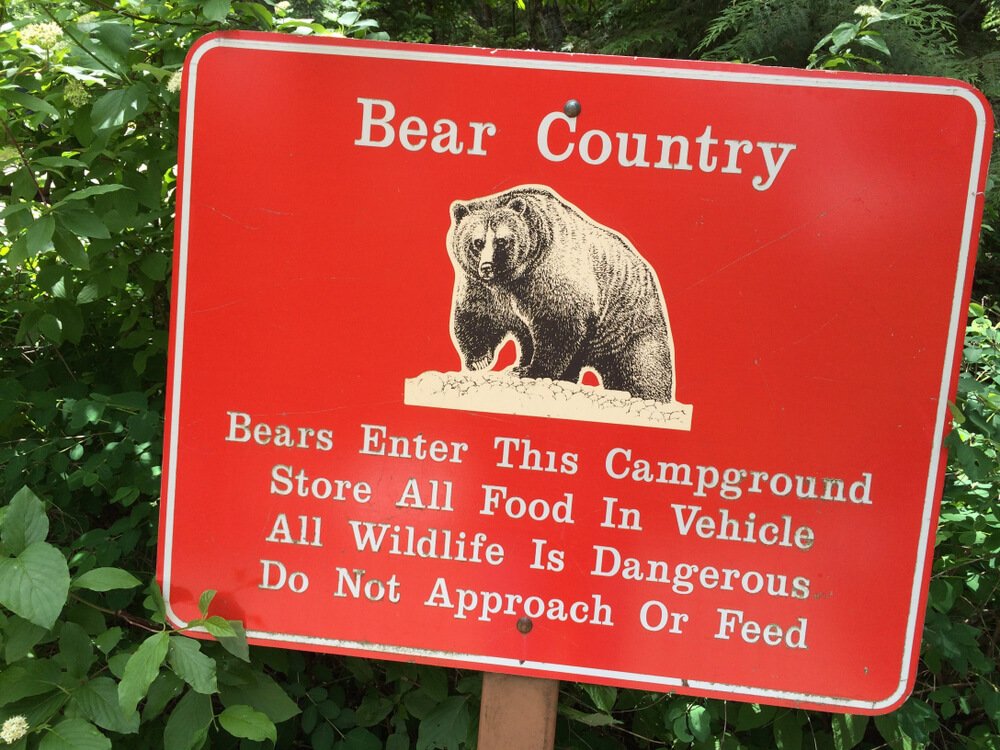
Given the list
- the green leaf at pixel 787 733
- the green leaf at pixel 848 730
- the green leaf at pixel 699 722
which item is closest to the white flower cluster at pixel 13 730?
the green leaf at pixel 699 722

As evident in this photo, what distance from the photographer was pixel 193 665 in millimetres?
1461

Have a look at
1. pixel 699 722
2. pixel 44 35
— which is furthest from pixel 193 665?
pixel 44 35

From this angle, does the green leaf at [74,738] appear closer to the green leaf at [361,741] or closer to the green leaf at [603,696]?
the green leaf at [361,741]

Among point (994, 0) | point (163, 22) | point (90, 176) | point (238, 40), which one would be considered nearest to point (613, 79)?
point (238, 40)

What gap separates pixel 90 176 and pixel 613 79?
53.7 inches

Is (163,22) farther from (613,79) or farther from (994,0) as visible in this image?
(994,0)

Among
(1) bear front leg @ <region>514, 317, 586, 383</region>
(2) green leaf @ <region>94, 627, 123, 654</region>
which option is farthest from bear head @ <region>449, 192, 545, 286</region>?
(2) green leaf @ <region>94, 627, 123, 654</region>

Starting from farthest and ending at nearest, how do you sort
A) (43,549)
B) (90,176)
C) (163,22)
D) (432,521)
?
(90,176) → (163,22) → (432,521) → (43,549)

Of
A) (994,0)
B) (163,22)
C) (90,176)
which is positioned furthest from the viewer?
(994,0)

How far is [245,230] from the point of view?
1.51 meters

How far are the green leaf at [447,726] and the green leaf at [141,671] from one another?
699 millimetres

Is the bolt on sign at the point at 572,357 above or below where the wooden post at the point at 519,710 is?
above

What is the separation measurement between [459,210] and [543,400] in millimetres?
395

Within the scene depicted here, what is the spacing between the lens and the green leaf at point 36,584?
1364mm
